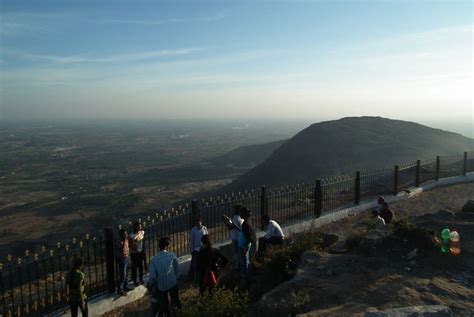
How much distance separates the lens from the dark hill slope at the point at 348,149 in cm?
4597

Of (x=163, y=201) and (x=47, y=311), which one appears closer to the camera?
(x=47, y=311)

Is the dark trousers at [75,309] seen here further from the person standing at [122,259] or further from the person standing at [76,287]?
the person standing at [122,259]

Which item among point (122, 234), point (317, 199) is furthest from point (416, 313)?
point (317, 199)

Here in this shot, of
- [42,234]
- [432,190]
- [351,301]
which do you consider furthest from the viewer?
[42,234]

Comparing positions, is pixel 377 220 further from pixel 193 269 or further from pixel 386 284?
pixel 193 269

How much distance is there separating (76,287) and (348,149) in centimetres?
4748

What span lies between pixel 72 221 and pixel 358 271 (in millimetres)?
47404

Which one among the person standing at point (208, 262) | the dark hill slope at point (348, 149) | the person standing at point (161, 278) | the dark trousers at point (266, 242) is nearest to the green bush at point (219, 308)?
the person standing at point (161, 278)

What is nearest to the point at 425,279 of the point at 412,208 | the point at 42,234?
the point at 412,208

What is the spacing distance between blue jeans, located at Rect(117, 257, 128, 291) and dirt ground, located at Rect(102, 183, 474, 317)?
45 centimetres

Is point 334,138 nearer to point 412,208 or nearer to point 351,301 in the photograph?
point 412,208

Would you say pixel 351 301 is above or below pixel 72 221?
above

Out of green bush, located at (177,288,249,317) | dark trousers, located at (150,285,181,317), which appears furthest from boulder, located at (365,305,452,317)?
dark trousers, located at (150,285,181,317)

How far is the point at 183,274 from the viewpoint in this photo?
9.85 meters
